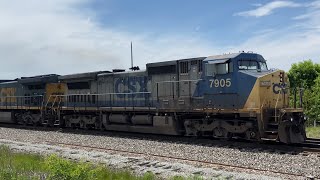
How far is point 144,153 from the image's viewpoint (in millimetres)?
11570

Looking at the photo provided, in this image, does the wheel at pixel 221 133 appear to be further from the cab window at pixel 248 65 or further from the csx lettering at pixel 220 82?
the cab window at pixel 248 65

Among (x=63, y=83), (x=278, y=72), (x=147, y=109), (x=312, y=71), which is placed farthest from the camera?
(x=312, y=71)

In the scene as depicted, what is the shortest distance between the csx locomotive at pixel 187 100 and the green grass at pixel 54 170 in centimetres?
543

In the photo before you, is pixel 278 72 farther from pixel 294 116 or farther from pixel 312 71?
pixel 312 71

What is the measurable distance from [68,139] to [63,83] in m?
6.14

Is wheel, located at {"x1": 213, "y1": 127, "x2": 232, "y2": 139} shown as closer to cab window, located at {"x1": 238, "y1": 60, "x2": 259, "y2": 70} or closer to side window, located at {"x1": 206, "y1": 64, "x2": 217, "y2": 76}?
side window, located at {"x1": 206, "y1": 64, "x2": 217, "y2": 76}

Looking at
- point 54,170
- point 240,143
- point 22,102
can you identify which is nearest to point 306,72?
point 22,102

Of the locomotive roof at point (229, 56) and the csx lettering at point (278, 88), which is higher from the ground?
the locomotive roof at point (229, 56)

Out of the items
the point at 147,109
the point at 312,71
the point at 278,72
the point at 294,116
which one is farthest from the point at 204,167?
the point at 312,71

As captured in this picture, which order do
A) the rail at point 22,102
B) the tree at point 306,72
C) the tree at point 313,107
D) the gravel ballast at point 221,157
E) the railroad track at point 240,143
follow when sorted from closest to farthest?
the gravel ballast at point 221,157
the railroad track at point 240,143
the rail at point 22,102
the tree at point 313,107
the tree at point 306,72

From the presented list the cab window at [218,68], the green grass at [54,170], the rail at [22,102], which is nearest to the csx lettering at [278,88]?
the cab window at [218,68]

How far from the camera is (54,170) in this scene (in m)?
6.16

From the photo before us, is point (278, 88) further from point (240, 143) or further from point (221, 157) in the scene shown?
point (221, 157)

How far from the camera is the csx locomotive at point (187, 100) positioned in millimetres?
12086
